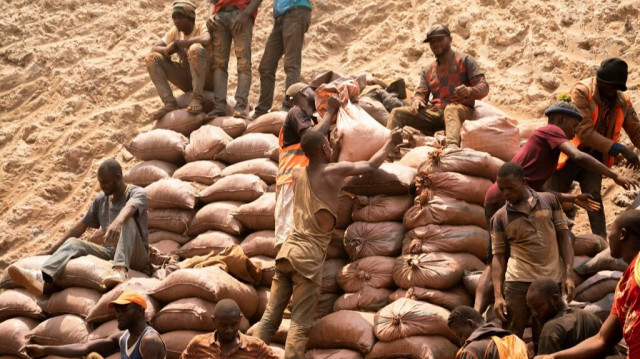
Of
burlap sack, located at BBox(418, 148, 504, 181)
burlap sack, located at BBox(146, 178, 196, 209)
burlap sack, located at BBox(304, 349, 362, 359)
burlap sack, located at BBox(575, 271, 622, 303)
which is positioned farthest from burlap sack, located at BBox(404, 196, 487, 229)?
burlap sack, located at BBox(146, 178, 196, 209)

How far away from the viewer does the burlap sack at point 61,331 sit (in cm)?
795

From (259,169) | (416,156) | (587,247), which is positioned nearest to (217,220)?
(259,169)

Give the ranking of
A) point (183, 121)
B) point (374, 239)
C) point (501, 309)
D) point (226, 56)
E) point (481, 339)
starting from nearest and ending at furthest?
point (481, 339) < point (501, 309) < point (374, 239) < point (183, 121) < point (226, 56)

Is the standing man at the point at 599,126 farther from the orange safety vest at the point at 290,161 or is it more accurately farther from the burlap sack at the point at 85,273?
the burlap sack at the point at 85,273

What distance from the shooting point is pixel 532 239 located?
669cm

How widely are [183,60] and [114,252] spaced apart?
329 centimetres

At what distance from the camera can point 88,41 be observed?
14805mm

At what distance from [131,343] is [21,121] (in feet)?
25.9

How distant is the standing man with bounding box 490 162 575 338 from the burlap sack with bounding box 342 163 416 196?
134 cm

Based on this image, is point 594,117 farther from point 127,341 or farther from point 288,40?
point 127,341

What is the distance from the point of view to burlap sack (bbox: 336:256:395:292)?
7.71 meters

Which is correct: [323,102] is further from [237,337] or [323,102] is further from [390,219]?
[237,337]

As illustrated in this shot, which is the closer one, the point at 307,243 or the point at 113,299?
the point at 307,243

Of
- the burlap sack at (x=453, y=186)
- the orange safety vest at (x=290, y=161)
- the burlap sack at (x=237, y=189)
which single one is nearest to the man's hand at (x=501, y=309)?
the burlap sack at (x=453, y=186)
